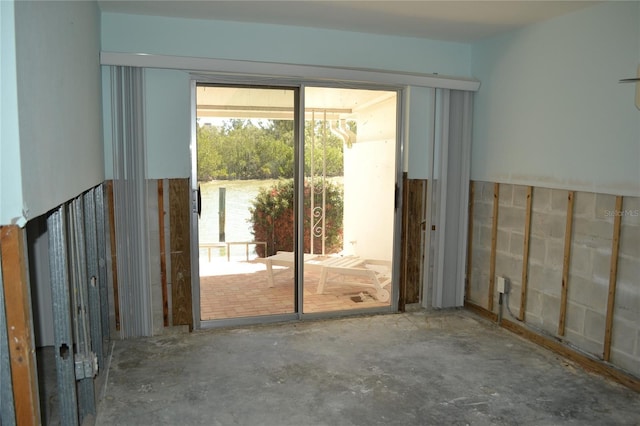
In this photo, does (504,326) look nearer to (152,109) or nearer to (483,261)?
(483,261)

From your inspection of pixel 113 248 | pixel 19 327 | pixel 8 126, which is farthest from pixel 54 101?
pixel 113 248

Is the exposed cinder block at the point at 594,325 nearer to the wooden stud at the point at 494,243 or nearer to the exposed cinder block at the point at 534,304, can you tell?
the exposed cinder block at the point at 534,304

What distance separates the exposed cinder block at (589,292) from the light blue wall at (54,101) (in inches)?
138

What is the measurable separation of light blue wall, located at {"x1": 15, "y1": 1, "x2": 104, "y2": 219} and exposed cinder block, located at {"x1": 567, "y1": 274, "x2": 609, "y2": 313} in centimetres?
349

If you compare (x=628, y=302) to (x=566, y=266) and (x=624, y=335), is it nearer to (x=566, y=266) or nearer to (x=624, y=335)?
(x=624, y=335)

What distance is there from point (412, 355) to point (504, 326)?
3.80ft

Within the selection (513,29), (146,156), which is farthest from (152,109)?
(513,29)

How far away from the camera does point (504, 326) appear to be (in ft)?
14.2

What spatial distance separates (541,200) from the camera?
155 inches

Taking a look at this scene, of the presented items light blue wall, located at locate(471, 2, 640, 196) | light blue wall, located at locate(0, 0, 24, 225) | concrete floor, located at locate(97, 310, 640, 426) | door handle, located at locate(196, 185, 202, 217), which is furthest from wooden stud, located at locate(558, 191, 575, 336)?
light blue wall, located at locate(0, 0, 24, 225)

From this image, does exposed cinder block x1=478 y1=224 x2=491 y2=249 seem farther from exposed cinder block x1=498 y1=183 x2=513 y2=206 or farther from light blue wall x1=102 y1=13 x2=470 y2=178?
light blue wall x1=102 y1=13 x2=470 y2=178

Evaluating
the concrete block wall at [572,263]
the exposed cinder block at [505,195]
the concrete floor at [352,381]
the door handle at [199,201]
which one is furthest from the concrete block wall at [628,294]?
the door handle at [199,201]

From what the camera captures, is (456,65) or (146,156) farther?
(456,65)

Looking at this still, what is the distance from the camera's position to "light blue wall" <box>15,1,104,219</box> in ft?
4.85
